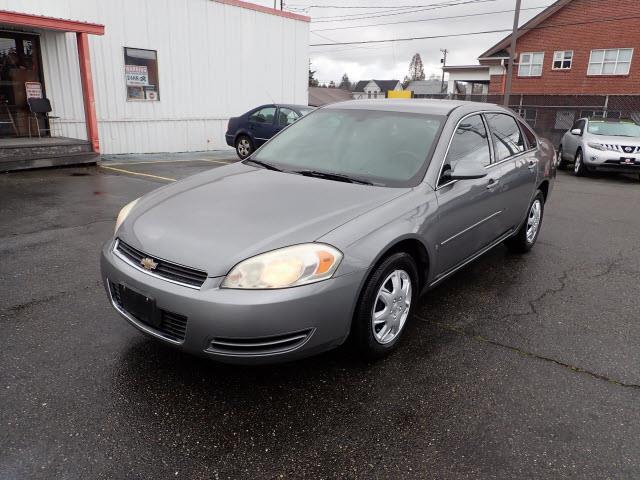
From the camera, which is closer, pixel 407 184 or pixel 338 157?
pixel 407 184

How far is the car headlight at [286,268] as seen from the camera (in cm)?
246

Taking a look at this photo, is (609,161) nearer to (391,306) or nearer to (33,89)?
(391,306)

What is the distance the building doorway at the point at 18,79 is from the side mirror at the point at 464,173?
11492mm

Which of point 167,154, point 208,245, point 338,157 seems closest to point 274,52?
point 167,154

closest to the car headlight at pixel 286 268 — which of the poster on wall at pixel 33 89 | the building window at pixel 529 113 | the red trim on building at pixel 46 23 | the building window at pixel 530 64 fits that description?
the red trim on building at pixel 46 23

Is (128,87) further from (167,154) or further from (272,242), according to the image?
(272,242)

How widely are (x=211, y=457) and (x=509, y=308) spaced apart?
2746mm

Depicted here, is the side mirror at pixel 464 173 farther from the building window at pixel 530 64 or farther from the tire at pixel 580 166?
the building window at pixel 530 64

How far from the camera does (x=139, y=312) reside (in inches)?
105

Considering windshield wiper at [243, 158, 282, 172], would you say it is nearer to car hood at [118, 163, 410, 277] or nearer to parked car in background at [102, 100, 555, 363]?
parked car in background at [102, 100, 555, 363]

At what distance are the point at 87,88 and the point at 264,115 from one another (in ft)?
14.2

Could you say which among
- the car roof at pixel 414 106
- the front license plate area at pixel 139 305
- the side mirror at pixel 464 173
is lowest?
the front license plate area at pixel 139 305

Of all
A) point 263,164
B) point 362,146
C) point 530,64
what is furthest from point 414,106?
point 530,64

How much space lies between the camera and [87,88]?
11.1 m
